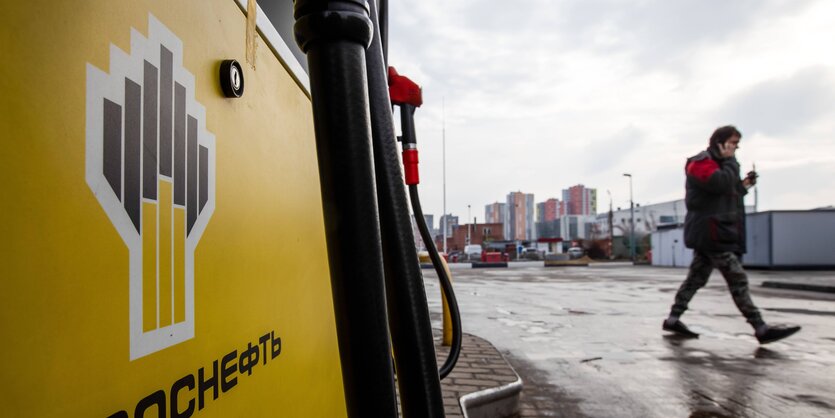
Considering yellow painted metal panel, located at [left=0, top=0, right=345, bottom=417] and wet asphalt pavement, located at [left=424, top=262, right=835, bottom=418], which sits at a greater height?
yellow painted metal panel, located at [left=0, top=0, right=345, bottom=417]

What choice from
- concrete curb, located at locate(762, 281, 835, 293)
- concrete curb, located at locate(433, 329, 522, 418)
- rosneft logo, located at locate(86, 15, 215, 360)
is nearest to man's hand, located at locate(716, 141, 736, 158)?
concrete curb, located at locate(433, 329, 522, 418)

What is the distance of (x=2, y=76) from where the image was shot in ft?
1.44

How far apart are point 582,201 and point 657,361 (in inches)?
4148

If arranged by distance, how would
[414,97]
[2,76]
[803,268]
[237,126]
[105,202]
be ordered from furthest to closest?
1. [803,268]
2. [414,97]
3. [237,126]
4. [105,202]
5. [2,76]

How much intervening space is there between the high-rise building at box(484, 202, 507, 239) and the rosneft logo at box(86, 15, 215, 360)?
104769 mm

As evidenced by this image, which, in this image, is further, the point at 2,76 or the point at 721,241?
the point at 721,241

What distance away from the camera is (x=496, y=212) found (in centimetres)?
10962

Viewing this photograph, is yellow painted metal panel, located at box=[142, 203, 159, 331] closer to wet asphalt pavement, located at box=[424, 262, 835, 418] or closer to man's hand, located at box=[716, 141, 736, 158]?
wet asphalt pavement, located at box=[424, 262, 835, 418]

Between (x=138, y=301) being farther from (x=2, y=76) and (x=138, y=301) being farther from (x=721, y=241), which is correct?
(x=721, y=241)

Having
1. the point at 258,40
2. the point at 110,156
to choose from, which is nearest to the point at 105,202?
the point at 110,156

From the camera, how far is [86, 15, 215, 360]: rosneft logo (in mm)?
576

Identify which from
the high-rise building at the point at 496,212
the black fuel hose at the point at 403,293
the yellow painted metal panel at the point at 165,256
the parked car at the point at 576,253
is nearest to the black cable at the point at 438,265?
the black fuel hose at the point at 403,293

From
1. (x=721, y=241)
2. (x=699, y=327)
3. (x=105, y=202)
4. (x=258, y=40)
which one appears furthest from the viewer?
(x=699, y=327)

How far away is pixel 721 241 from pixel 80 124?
16.5 feet
